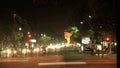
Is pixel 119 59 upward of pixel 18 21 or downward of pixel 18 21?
downward

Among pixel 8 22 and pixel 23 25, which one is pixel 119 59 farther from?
pixel 23 25

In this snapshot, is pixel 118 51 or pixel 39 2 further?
pixel 39 2

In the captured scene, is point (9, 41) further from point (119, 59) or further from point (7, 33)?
point (119, 59)

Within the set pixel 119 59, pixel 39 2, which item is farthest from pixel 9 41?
pixel 119 59

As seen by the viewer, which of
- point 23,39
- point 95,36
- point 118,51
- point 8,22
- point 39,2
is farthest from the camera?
point 23,39

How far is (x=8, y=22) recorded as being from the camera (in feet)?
240

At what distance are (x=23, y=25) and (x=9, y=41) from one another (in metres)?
38.8

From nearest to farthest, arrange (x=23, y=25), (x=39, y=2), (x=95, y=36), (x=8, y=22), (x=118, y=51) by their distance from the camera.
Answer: (x=118, y=51)
(x=39, y=2)
(x=95, y=36)
(x=8, y=22)
(x=23, y=25)

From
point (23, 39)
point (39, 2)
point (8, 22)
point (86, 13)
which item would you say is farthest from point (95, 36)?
point (39, 2)

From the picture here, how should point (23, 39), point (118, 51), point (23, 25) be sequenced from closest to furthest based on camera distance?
1. point (118, 51)
2. point (23, 39)
3. point (23, 25)

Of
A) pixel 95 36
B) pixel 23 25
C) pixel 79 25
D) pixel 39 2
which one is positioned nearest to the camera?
pixel 39 2

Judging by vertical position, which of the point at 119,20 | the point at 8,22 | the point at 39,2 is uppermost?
the point at 8,22

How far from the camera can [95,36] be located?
6781cm

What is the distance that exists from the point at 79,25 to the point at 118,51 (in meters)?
84.4
